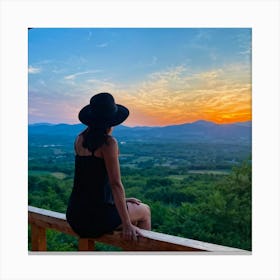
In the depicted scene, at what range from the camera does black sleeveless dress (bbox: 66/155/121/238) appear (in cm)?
268

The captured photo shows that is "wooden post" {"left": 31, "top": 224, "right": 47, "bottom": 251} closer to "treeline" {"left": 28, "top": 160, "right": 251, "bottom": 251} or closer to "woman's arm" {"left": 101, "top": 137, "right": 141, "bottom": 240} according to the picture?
"treeline" {"left": 28, "top": 160, "right": 251, "bottom": 251}

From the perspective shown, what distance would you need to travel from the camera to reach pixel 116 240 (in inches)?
105

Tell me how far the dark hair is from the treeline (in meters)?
0.66

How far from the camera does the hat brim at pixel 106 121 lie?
9.14ft

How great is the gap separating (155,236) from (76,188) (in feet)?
2.02

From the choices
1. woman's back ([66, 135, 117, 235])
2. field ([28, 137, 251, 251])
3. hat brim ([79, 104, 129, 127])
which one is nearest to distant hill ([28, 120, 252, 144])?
field ([28, 137, 251, 251])

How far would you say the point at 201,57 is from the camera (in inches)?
129

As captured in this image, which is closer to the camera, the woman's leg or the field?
the woman's leg

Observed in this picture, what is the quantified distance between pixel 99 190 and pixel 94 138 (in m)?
0.33

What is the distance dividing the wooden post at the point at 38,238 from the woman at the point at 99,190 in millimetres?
485

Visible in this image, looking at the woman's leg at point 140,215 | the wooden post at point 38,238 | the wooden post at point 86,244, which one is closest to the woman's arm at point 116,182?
the woman's leg at point 140,215

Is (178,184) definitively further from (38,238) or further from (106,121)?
(38,238)
